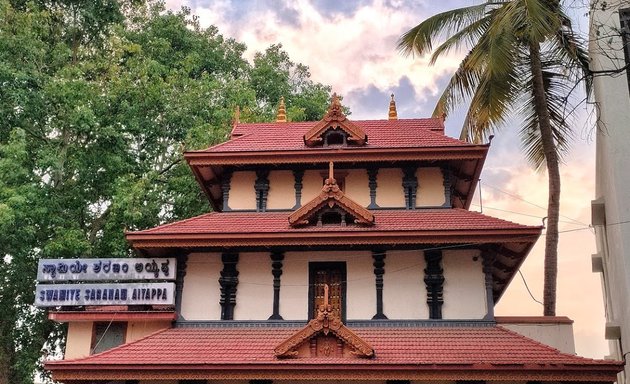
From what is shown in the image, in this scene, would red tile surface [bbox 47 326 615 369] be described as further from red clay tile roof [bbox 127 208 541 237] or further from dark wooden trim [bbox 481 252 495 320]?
red clay tile roof [bbox 127 208 541 237]

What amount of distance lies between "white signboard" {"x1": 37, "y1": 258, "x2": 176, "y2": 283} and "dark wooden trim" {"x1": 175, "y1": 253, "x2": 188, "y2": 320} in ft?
0.62

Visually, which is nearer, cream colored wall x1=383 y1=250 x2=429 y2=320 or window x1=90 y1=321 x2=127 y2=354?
cream colored wall x1=383 y1=250 x2=429 y2=320

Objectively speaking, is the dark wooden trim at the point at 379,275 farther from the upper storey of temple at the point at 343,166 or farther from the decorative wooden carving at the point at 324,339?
the decorative wooden carving at the point at 324,339

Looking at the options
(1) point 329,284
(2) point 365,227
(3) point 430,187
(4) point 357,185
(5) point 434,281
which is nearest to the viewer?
(5) point 434,281

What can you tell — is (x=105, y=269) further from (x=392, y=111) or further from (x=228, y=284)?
(x=392, y=111)

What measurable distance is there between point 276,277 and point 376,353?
3.54 m

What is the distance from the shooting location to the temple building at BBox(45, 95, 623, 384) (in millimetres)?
13695

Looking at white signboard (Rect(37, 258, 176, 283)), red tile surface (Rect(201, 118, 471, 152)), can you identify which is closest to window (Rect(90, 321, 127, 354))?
white signboard (Rect(37, 258, 176, 283))

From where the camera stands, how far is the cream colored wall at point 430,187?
1784cm

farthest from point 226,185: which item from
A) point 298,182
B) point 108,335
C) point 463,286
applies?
point 463,286

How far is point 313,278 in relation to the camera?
1638 centimetres

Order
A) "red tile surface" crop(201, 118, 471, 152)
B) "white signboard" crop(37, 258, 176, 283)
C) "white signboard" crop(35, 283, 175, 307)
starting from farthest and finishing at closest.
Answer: "red tile surface" crop(201, 118, 471, 152)
"white signboard" crop(37, 258, 176, 283)
"white signboard" crop(35, 283, 175, 307)

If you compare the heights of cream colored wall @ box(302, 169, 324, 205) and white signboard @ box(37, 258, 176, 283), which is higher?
cream colored wall @ box(302, 169, 324, 205)

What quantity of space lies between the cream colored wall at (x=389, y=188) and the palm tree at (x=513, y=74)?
345 centimetres
